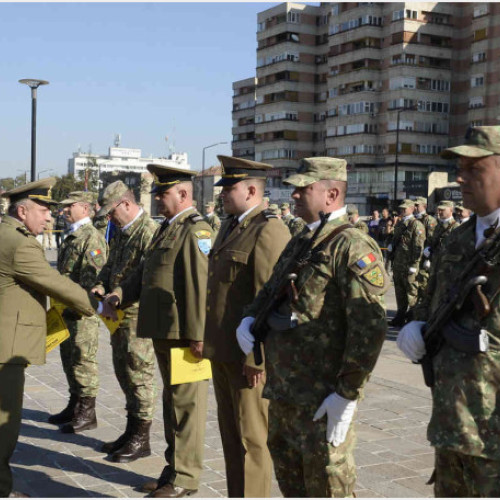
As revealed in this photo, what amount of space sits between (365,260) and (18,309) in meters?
2.55

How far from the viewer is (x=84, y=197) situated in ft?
24.3

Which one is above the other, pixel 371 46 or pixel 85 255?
pixel 371 46

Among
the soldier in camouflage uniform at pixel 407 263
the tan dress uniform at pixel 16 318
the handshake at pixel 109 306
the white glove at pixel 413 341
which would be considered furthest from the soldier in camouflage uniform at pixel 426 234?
the white glove at pixel 413 341

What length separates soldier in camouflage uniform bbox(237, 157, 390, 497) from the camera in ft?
11.0

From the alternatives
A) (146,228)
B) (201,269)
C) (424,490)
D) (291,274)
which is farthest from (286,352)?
(146,228)

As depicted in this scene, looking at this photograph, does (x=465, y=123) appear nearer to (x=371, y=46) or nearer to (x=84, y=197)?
(x=371, y=46)

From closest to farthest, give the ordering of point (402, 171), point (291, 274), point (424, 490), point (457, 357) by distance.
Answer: point (457, 357) → point (291, 274) → point (424, 490) → point (402, 171)

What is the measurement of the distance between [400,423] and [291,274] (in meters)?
3.64

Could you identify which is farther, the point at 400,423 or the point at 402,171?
the point at 402,171

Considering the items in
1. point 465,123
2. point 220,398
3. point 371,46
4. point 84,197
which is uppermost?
point 371,46

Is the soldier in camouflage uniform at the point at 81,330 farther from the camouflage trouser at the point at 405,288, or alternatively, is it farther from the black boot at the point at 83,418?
the camouflage trouser at the point at 405,288

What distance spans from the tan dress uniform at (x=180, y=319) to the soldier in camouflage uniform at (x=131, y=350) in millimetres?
582

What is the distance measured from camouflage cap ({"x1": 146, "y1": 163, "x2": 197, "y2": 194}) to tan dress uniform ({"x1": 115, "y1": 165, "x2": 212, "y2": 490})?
0.28 meters

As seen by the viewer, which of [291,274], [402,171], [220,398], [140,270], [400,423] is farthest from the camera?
[402,171]
